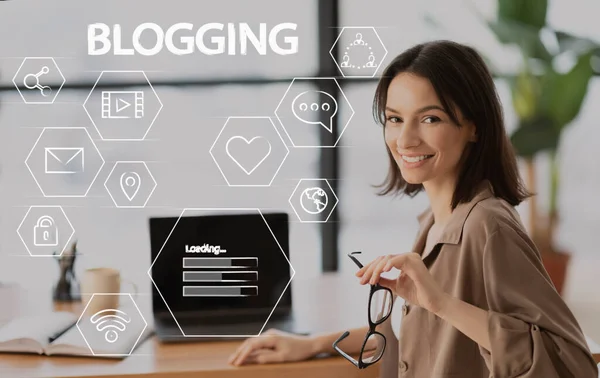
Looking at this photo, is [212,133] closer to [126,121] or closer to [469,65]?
[126,121]

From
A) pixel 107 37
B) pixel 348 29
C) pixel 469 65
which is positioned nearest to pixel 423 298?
pixel 469 65

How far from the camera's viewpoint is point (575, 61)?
1.27 meters

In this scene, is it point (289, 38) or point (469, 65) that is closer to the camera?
point (469, 65)

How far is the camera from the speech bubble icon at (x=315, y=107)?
4.06 feet

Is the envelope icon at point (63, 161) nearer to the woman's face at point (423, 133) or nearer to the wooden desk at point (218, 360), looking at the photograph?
the wooden desk at point (218, 360)

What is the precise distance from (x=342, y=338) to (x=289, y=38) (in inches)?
21.8

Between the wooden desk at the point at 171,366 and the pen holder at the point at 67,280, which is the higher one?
the pen holder at the point at 67,280

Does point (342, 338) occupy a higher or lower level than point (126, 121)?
lower

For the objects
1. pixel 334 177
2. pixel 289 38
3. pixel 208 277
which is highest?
pixel 289 38

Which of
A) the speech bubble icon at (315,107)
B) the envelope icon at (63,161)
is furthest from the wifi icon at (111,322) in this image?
the speech bubble icon at (315,107)

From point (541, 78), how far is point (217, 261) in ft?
2.25

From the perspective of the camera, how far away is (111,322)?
49.5 inches

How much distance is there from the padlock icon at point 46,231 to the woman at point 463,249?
0.40 meters

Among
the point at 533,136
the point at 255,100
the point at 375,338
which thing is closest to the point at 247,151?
the point at 255,100
